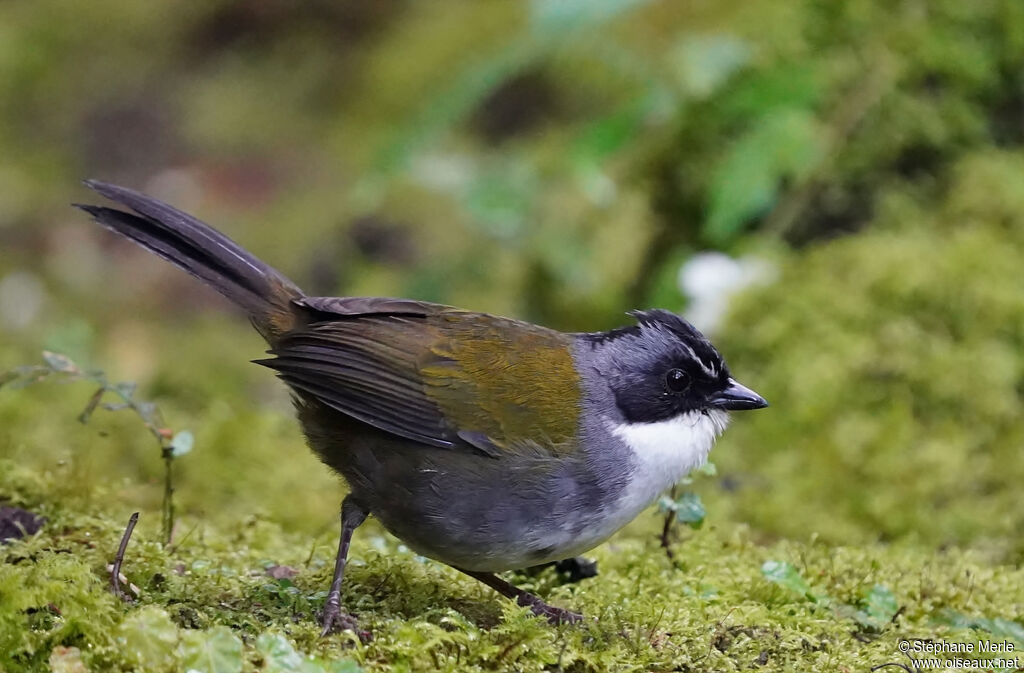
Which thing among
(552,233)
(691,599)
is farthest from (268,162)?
(691,599)

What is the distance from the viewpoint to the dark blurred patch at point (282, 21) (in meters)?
11.6

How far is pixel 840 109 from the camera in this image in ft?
22.1

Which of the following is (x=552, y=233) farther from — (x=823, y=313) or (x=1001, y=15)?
(x=1001, y=15)

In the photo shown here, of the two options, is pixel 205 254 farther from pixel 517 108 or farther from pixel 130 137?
pixel 130 137

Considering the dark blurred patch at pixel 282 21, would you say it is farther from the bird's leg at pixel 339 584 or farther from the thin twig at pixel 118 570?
the thin twig at pixel 118 570

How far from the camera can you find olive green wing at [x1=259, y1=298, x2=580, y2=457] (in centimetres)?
336

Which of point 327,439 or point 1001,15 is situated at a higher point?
point 1001,15

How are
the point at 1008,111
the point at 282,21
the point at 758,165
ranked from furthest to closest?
the point at 282,21
the point at 1008,111
the point at 758,165

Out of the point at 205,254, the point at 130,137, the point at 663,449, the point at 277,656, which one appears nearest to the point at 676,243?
the point at 663,449

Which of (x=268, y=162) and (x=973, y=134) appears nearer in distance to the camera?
(x=973, y=134)

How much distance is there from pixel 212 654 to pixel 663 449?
1.47 m

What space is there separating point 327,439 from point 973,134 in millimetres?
4815

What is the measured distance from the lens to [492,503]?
3.25 m

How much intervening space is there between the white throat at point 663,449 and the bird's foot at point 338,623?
84 cm
